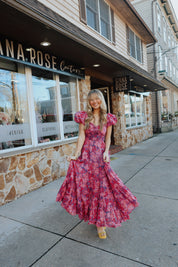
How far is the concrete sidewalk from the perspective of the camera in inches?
76.3

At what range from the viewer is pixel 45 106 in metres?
4.71

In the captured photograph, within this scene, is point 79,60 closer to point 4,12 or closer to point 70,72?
point 70,72

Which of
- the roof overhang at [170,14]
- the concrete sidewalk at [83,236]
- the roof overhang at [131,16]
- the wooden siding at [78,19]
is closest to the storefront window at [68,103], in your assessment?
the wooden siding at [78,19]

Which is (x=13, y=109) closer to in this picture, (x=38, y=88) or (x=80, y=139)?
(x=38, y=88)

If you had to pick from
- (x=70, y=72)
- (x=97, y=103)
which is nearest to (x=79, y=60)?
(x=70, y=72)

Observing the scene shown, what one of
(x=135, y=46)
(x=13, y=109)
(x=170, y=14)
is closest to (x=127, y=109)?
(x=135, y=46)

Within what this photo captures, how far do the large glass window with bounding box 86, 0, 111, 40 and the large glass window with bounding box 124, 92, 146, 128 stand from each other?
119 inches

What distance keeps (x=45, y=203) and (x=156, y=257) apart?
201cm

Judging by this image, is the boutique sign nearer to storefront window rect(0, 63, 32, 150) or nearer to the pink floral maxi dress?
storefront window rect(0, 63, 32, 150)

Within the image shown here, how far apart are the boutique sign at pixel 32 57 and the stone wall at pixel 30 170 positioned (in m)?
1.87

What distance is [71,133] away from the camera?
544 centimetres

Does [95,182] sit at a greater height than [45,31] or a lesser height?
lesser

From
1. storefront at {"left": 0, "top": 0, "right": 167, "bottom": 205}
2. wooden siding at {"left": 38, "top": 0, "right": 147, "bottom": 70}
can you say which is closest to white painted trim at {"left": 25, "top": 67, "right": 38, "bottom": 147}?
storefront at {"left": 0, "top": 0, "right": 167, "bottom": 205}

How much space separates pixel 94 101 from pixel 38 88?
2584 mm
